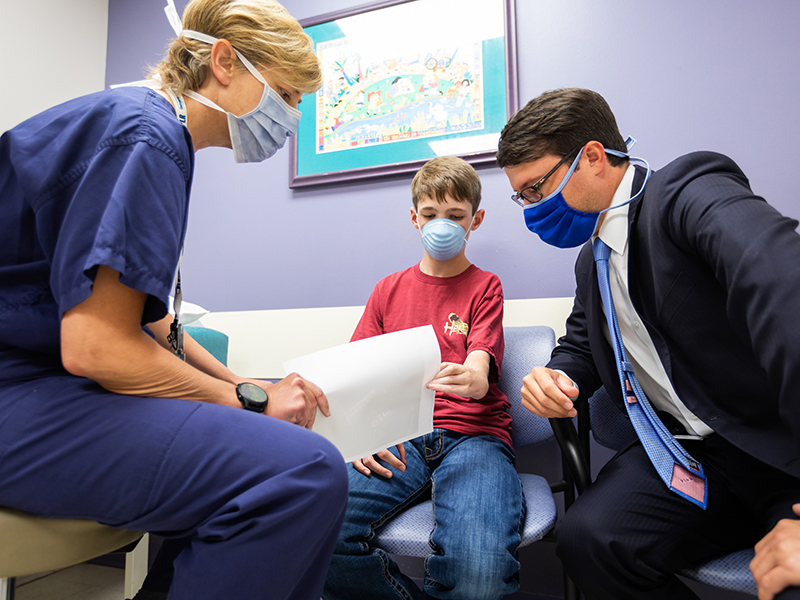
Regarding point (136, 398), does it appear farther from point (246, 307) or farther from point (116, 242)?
point (246, 307)

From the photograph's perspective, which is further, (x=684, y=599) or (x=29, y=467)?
(x=684, y=599)

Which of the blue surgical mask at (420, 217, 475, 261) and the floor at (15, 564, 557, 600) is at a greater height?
the blue surgical mask at (420, 217, 475, 261)

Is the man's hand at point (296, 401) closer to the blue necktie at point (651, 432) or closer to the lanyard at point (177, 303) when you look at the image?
the lanyard at point (177, 303)

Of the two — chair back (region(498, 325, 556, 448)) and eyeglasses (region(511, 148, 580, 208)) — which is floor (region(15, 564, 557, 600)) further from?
eyeglasses (region(511, 148, 580, 208))

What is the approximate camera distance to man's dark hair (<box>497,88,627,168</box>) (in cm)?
116

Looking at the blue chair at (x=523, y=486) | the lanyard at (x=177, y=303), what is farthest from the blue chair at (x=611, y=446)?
the lanyard at (x=177, y=303)

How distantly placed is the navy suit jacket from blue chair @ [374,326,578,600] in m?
0.30

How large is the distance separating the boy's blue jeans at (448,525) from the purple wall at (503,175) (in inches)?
28.7

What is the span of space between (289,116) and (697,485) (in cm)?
114

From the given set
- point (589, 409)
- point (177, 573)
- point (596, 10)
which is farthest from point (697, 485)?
point (596, 10)

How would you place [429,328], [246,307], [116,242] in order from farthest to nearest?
[246,307], [429,328], [116,242]

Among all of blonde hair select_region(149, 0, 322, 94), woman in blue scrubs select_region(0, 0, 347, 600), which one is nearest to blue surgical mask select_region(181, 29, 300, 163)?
blonde hair select_region(149, 0, 322, 94)

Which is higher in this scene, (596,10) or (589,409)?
(596,10)

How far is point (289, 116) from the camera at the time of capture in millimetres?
1091
